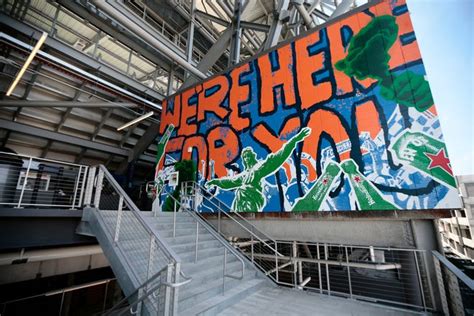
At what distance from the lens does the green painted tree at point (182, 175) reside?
7898 millimetres

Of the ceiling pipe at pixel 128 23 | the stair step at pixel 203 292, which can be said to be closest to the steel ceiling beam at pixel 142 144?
the ceiling pipe at pixel 128 23

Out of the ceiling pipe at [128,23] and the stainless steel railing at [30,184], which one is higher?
the ceiling pipe at [128,23]

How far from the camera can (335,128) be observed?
Answer: 519cm

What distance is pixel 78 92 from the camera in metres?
9.21

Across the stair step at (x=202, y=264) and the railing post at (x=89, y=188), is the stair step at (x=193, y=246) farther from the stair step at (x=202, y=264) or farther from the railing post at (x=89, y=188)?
the railing post at (x=89, y=188)

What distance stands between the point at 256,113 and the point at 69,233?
5.81 meters

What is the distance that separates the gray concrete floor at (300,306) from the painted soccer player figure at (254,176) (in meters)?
2.24

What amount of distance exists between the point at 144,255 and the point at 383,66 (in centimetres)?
651

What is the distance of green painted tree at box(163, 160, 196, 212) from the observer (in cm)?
790

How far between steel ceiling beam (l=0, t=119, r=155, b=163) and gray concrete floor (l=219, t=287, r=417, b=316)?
1067cm

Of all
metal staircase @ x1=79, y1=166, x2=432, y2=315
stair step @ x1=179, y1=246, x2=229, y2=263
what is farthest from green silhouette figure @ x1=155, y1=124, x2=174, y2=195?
stair step @ x1=179, y1=246, x2=229, y2=263

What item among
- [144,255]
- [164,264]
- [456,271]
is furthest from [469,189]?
[144,255]

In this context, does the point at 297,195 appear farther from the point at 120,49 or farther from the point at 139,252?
A: the point at 120,49

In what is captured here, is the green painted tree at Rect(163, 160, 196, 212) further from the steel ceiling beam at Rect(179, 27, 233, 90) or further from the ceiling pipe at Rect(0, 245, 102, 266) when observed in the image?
the steel ceiling beam at Rect(179, 27, 233, 90)
